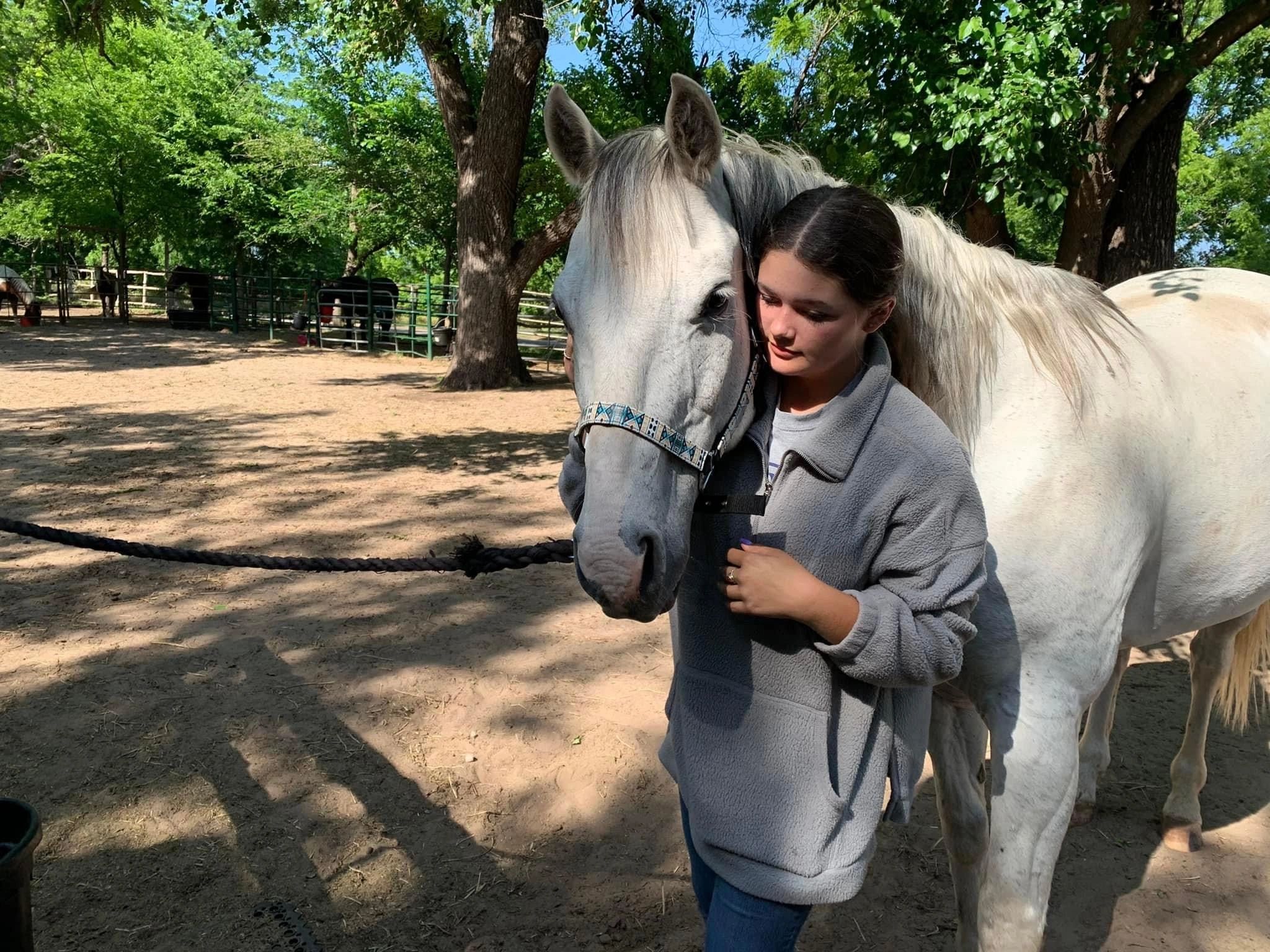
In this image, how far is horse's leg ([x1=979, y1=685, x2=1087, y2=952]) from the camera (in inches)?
65.1

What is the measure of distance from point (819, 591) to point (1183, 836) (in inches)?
107

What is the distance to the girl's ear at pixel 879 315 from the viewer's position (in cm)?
124

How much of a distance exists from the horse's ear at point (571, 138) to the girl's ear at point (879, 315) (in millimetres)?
542

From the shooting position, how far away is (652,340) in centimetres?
119

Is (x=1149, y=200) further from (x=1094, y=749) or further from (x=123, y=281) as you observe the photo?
(x=123, y=281)

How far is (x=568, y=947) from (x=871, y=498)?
1858mm

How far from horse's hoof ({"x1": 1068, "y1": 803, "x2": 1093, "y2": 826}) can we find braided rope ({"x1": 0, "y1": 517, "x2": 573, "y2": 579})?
2433mm

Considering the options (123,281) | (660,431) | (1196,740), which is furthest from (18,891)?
(123,281)

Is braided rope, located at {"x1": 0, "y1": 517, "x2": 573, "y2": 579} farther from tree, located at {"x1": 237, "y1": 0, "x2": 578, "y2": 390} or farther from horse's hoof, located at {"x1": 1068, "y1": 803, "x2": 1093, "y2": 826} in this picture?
tree, located at {"x1": 237, "y1": 0, "x2": 578, "y2": 390}

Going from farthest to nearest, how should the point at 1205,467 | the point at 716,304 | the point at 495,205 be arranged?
the point at 495,205 → the point at 1205,467 → the point at 716,304

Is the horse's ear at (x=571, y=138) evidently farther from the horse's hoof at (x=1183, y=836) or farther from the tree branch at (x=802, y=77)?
the tree branch at (x=802, y=77)

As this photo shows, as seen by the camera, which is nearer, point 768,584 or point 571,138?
point 768,584

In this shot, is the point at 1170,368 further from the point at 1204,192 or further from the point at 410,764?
the point at 1204,192

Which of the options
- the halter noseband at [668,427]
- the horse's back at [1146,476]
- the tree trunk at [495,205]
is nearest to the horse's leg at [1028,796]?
the horse's back at [1146,476]
